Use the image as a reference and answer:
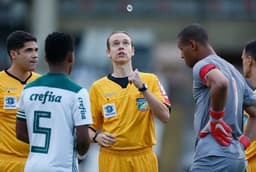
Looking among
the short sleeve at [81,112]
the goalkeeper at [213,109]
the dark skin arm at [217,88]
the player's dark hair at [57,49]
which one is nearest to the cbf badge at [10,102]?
the player's dark hair at [57,49]

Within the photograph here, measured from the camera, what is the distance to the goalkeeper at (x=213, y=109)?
9.84 meters

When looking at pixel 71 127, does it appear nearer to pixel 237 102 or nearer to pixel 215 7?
pixel 237 102

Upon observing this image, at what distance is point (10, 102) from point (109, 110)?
3.96ft

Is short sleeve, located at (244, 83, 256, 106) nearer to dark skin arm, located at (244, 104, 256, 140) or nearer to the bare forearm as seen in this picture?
dark skin arm, located at (244, 104, 256, 140)

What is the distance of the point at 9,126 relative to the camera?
11711 millimetres

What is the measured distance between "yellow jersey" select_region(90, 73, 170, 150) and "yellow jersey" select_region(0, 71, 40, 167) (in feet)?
3.04

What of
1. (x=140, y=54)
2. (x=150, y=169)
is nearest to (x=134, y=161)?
(x=150, y=169)

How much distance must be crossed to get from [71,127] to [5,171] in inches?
94.8

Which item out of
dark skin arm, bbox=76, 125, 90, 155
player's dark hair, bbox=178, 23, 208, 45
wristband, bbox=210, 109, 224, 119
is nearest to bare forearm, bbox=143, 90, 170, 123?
player's dark hair, bbox=178, 23, 208, 45

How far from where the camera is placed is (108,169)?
1186cm

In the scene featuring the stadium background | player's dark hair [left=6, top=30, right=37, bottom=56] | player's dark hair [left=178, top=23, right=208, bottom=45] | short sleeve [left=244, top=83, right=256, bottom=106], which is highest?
player's dark hair [left=178, top=23, right=208, bottom=45]

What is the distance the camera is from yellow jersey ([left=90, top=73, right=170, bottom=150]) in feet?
38.4

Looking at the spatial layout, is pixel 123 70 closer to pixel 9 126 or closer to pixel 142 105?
pixel 142 105

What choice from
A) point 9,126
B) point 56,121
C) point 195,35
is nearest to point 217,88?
Result: point 195,35
